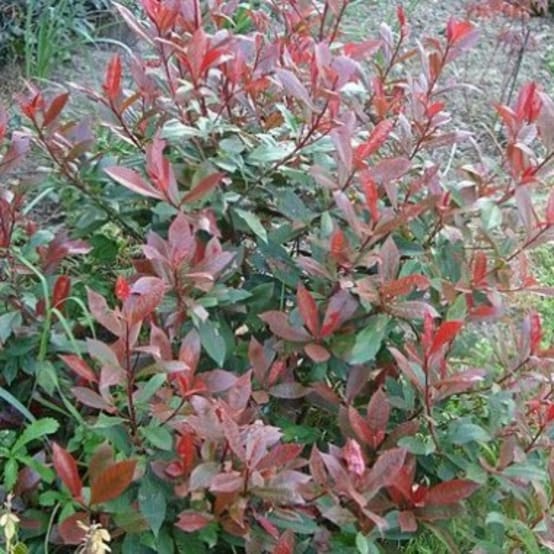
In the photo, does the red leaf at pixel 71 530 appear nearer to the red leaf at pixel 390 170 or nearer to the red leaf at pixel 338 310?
the red leaf at pixel 338 310

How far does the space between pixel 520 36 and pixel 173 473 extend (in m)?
2.99

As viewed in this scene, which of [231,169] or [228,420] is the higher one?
[231,169]

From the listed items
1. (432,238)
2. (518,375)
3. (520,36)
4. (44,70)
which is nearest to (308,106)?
(432,238)

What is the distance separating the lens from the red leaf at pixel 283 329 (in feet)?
6.48

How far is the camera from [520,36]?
418cm

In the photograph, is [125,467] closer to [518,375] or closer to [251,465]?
[251,465]

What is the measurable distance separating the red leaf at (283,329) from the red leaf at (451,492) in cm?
37

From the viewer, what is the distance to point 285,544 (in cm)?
178

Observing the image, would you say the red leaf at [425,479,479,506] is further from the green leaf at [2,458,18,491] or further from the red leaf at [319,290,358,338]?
the green leaf at [2,458,18,491]

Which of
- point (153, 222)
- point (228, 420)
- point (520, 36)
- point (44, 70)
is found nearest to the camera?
point (228, 420)

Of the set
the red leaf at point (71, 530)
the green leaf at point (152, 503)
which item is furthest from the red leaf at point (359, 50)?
the red leaf at point (71, 530)

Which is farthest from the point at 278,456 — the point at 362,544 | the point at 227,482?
the point at 362,544

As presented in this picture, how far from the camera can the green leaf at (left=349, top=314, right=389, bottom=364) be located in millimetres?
1901

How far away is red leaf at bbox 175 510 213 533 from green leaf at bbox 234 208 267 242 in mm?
566
